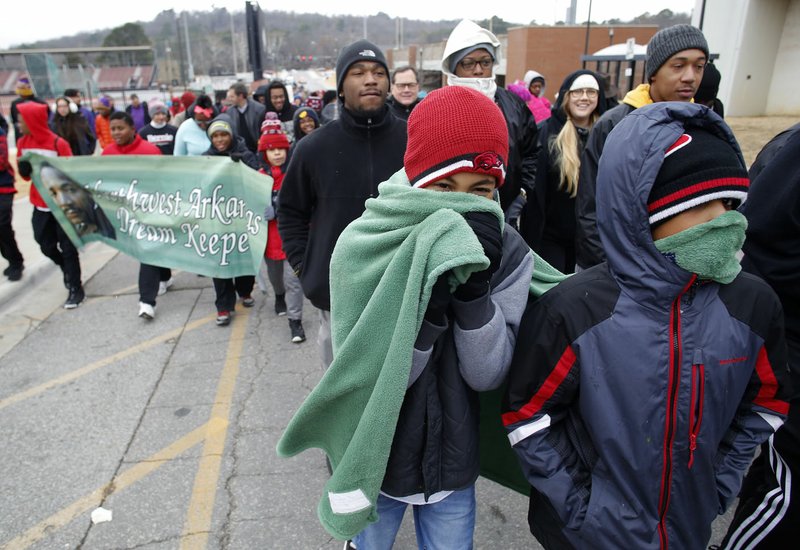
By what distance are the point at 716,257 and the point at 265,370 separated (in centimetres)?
361

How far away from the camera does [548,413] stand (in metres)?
1.59

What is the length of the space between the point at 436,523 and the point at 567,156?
284 centimetres

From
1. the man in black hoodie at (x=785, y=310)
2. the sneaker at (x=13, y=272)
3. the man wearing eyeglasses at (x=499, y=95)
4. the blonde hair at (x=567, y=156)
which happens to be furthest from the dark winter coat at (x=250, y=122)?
the man in black hoodie at (x=785, y=310)

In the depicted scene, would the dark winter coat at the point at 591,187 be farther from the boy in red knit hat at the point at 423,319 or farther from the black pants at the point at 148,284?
the black pants at the point at 148,284

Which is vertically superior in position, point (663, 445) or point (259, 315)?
point (663, 445)

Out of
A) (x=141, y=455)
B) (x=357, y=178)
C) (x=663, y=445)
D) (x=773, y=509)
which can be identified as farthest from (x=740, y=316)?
(x=141, y=455)

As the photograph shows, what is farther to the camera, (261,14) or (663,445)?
(261,14)

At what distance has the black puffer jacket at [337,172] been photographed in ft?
9.56

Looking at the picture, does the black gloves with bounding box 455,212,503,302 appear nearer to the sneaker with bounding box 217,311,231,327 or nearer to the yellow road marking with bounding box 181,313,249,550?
the yellow road marking with bounding box 181,313,249,550

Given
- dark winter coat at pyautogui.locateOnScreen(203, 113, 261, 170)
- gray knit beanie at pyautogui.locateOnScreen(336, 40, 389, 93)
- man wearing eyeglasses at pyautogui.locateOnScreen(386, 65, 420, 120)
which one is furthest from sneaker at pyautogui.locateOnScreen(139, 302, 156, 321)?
gray knit beanie at pyautogui.locateOnScreen(336, 40, 389, 93)

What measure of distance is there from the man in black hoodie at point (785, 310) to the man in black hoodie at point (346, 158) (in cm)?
165

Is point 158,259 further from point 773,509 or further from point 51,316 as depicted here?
point 773,509

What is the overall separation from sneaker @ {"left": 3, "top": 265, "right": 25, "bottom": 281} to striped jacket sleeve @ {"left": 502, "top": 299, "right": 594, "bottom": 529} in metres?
6.60

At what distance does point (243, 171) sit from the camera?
5.25 meters
